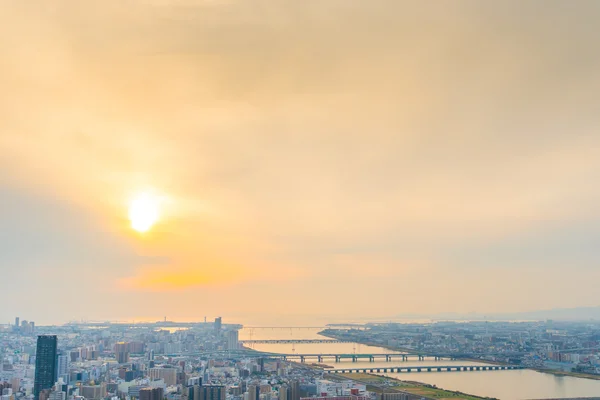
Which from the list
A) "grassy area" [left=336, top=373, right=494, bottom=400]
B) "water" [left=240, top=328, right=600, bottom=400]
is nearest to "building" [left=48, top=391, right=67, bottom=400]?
"grassy area" [left=336, top=373, right=494, bottom=400]

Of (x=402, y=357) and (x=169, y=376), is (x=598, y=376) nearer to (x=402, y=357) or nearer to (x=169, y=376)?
(x=402, y=357)

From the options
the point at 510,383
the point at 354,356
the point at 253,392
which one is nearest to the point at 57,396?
the point at 253,392

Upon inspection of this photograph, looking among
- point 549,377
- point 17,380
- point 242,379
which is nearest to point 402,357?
point 549,377

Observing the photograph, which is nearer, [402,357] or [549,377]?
[549,377]

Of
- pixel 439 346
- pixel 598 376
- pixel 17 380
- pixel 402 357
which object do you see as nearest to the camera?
pixel 17 380

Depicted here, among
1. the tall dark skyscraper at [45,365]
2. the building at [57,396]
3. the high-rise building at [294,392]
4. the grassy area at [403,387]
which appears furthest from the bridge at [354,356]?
the building at [57,396]

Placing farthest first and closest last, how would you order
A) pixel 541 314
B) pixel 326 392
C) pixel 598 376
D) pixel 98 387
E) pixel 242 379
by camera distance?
1. pixel 541 314
2. pixel 598 376
3. pixel 242 379
4. pixel 98 387
5. pixel 326 392

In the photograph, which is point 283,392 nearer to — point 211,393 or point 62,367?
point 211,393
